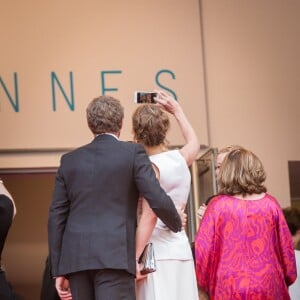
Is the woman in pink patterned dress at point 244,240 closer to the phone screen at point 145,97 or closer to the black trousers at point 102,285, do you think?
the phone screen at point 145,97

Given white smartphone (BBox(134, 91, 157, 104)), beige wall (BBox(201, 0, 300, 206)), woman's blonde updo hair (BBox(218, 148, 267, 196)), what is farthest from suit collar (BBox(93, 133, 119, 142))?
beige wall (BBox(201, 0, 300, 206))

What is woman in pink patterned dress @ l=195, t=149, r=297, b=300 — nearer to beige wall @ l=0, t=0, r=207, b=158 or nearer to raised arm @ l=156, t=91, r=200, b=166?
raised arm @ l=156, t=91, r=200, b=166

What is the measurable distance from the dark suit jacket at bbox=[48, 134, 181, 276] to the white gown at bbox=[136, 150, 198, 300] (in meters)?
0.20

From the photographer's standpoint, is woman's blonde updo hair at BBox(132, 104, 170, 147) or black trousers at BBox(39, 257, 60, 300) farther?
black trousers at BBox(39, 257, 60, 300)

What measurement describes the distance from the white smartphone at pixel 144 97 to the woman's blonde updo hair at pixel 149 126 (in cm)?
12

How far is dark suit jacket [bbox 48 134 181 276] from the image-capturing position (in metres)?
2.84

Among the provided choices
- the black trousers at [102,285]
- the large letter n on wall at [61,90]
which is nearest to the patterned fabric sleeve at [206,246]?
the black trousers at [102,285]

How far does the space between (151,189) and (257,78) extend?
323 centimetres

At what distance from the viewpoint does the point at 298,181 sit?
6.01m

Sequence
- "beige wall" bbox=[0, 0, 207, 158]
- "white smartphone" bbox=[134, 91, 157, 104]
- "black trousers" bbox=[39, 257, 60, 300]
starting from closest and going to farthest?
"white smartphone" bbox=[134, 91, 157, 104] → "black trousers" bbox=[39, 257, 60, 300] → "beige wall" bbox=[0, 0, 207, 158]

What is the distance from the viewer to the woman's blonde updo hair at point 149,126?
326 cm

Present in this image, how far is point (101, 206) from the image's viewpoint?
2895 mm

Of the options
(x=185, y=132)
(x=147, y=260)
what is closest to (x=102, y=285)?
(x=147, y=260)

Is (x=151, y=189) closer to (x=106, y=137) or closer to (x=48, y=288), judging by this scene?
(x=106, y=137)
